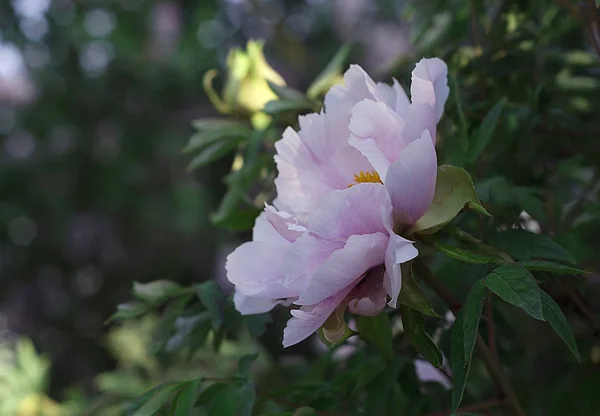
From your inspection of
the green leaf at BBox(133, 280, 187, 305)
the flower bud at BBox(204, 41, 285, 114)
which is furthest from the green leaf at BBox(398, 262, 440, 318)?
the flower bud at BBox(204, 41, 285, 114)

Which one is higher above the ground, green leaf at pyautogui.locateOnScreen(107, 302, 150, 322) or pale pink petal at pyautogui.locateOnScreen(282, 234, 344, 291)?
pale pink petal at pyautogui.locateOnScreen(282, 234, 344, 291)

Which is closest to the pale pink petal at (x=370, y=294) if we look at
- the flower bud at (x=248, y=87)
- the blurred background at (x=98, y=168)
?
the flower bud at (x=248, y=87)

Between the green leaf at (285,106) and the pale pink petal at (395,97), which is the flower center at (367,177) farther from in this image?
the green leaf at (285,106)

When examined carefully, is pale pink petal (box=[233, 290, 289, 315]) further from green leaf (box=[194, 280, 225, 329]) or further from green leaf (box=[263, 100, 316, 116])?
green leaf (box=[263, 100, 316, 116])

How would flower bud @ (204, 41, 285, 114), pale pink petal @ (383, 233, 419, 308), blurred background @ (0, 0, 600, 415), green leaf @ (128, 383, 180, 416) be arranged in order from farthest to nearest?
1. blurred background @ (0, 0, 600, 415)
2. flower bud @ (204, 41, 285, 114)
3. green leaf @ (128, 383, 180, 416)
4. pale pink petal @ (383, 233, 419, 308)

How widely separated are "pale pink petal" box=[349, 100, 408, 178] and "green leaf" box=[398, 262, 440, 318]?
0.06 metres

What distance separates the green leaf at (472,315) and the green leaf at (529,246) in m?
0.07

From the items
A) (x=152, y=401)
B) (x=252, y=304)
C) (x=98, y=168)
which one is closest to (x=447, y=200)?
(x=252, y=304)

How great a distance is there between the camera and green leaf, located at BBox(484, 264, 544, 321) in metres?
0.33

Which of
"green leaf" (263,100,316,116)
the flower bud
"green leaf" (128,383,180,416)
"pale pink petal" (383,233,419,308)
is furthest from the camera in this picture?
the flower bud

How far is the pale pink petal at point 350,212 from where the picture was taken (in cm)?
34

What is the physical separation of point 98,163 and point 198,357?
1.48 metres

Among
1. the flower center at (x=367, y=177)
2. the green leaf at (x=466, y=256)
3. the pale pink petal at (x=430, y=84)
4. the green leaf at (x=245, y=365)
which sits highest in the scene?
the pale pink petal at (x=430, y=84)

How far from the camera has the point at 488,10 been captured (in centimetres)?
69
